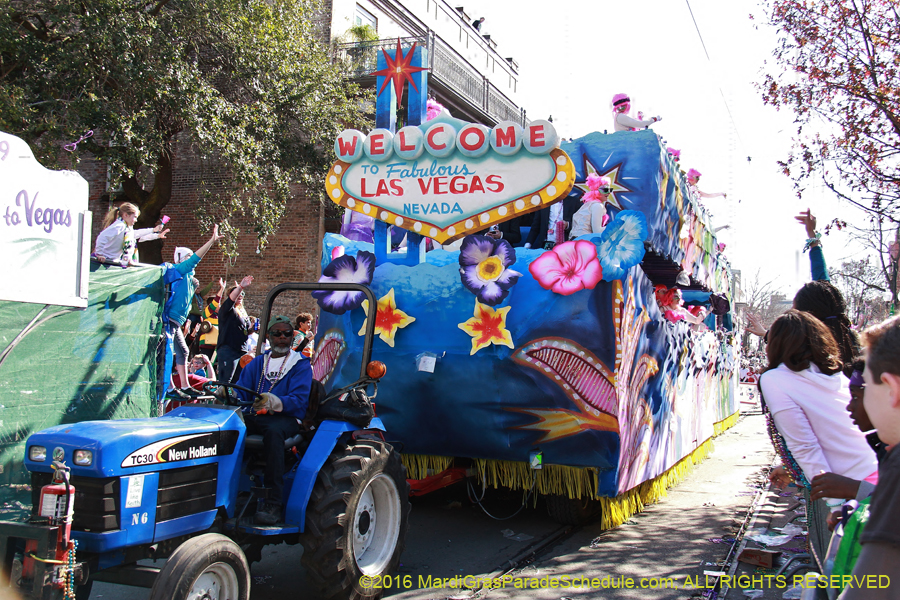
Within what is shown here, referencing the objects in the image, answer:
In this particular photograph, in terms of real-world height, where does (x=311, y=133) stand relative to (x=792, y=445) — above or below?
above

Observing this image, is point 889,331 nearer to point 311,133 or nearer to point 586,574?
point 586,574

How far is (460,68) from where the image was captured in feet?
75.9

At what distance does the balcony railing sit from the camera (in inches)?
744

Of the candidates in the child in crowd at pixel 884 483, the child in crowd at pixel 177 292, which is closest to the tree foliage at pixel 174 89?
the child in crowd at pixel 177 292

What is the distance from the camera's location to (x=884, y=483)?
1.70 m

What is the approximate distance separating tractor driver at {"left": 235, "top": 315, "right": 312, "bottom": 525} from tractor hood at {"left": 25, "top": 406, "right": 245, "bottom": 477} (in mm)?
305

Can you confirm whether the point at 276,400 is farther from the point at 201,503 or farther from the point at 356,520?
the point at 356,520

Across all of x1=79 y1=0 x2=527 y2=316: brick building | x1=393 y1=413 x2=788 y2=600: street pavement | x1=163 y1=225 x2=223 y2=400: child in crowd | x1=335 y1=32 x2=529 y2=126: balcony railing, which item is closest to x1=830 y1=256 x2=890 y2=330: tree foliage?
x1=335 y1=32 x2=529 y2=126: balcony railing

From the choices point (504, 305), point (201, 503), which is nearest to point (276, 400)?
point (201, 503)

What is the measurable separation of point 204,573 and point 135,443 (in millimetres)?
708

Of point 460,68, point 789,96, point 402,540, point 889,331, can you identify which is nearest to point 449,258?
point 402,540

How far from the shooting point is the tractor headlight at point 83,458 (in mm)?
3178

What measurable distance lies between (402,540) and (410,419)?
1.61m

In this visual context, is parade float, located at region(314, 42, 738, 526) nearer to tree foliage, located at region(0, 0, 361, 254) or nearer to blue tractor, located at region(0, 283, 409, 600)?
blue tractor, located at region(0, 283, 409, 600)
